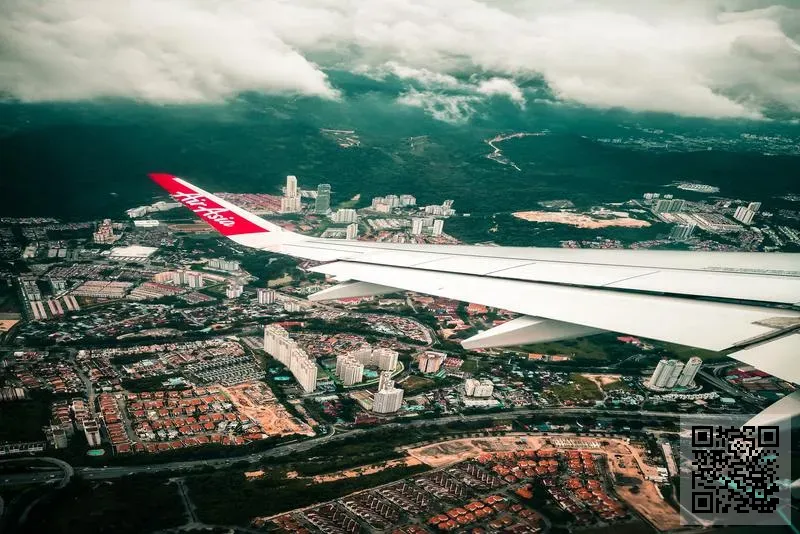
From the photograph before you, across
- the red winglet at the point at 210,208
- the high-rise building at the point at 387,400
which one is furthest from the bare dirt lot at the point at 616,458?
the red winglet at the point at 210,208

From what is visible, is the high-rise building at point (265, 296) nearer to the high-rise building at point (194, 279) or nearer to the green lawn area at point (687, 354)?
the high-rise building at point (194, 279)

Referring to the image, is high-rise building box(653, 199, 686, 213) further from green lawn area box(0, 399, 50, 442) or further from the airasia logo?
green lawn area box(0, 399, 50, 442)

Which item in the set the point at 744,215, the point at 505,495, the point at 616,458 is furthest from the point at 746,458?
the point at 744,215

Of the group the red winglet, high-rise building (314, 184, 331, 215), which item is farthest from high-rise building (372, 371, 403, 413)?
high-rise building (314, 184, 331, 215)

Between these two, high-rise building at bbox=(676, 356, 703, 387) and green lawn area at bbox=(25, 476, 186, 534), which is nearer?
green lawn area at bbox=(25, 476, 186, 534)

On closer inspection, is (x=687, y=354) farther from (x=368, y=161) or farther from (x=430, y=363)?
(x=368, y=161)

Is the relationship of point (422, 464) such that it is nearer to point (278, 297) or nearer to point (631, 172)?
point (278, 297)
